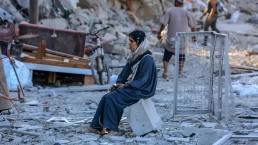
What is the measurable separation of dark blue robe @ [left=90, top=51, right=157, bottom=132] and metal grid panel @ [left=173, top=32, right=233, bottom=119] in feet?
A: 3.26

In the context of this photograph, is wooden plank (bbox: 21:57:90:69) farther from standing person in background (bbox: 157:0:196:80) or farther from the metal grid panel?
the metal grid panel

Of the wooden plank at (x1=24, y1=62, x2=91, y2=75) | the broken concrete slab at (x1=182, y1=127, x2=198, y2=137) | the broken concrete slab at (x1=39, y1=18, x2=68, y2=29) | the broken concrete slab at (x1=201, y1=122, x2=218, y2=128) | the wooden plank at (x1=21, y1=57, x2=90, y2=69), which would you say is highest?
the broken concrete slab at (x1=39, y1=18, x2=68, y2=29)

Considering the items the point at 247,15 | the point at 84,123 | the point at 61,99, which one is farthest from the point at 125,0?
the point at 84,123

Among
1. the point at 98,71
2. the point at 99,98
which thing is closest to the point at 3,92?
the point at 99,98

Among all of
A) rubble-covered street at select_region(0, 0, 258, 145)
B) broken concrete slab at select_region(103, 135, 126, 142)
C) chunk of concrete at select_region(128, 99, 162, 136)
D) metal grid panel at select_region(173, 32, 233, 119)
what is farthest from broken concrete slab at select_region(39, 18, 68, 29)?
broken concrete slab at select_region(103, 135, 126, 142)

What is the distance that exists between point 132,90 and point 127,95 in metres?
0.10

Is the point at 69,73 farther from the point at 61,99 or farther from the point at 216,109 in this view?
the point at 216,109

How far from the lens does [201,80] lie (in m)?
8.41

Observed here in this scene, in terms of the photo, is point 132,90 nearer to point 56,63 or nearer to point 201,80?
point 201,80

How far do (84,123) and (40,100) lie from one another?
2.55 m

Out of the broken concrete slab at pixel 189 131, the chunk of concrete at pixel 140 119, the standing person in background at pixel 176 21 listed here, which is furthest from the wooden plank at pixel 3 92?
the standing person in background at pixel 176 21

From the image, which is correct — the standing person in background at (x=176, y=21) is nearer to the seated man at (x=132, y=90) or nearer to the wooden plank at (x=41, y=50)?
the wooden plank at (x=41, y=50)

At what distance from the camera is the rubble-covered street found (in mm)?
6969

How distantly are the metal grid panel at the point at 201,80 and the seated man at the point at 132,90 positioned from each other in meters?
0.99
